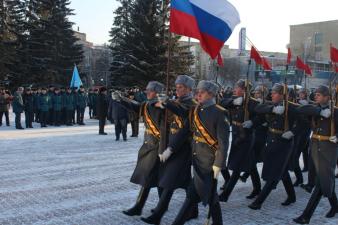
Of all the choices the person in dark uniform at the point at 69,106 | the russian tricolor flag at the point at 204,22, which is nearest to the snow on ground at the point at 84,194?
the russian tricolor flag at the point at 204,22

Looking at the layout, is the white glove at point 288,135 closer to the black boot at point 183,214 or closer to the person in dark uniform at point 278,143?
the person in dark uniform at point 278,143

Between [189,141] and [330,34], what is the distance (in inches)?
3991

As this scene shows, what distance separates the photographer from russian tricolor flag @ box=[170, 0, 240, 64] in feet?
20.9

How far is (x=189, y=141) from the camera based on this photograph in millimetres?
6133

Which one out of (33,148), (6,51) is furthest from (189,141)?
(6,51)

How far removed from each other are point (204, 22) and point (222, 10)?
375 millimetres

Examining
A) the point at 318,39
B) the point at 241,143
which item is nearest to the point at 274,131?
the point at 241,143

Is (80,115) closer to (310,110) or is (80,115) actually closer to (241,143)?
(241,143)

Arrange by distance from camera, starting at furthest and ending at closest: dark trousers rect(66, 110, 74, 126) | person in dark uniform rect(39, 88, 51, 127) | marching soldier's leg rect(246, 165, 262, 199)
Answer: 1. dark trousers rect(66, 110, 74, 126)
2. person in dark uniform rect(39, 88, 51, 127)
3. marching soldier's leg rect(246, 165, 262, 199)

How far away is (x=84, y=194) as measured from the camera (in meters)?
7.81

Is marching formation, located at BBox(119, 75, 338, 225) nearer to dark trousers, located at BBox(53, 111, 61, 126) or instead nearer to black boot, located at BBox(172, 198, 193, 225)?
black boot, located at BBox(172, 198, 193, 225)

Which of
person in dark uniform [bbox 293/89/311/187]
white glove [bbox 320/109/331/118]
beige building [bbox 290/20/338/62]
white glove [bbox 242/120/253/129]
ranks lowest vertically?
person in dark uniform [bbox 293/89/311/187]

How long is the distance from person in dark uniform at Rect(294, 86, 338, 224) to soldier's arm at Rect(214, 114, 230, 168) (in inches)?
63.6

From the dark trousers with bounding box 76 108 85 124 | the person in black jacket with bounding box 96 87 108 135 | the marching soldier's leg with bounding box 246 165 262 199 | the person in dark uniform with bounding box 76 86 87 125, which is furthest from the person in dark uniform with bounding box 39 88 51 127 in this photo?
the marching soldier's leg with bounding box 246 165 262 199
